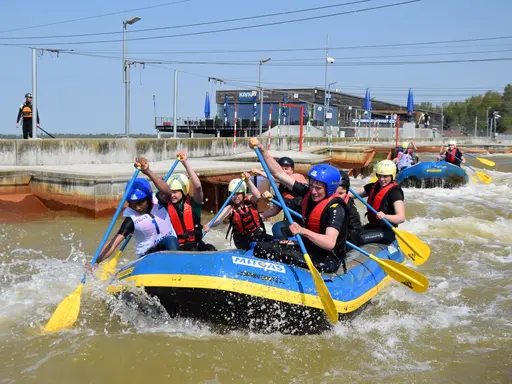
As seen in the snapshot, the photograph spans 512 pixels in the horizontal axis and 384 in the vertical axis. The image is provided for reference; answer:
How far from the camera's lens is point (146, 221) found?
5.69 meters

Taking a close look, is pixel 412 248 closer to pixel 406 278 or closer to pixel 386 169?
pixel 386 169

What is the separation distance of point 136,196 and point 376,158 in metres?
24.9

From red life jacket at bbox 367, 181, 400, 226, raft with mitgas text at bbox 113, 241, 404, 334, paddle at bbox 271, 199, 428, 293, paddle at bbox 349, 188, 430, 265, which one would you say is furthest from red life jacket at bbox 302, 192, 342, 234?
red life jacket at bbox 367, 181, 400, 226

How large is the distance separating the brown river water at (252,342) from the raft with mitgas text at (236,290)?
0.17 m

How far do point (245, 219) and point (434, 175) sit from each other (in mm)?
12883

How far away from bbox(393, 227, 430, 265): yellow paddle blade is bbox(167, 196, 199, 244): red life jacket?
2634 millimetres

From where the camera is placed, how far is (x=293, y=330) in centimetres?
553

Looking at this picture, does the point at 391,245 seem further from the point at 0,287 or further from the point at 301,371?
the point at 0,287

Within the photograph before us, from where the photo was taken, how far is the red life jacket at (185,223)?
6.01m

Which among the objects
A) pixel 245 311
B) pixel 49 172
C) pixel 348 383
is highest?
pixel 49 172

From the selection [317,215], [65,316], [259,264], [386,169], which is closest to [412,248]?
[386,169]

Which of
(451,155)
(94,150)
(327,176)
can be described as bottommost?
(451,155)

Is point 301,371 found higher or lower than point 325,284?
lower

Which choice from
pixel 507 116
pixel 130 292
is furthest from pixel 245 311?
pixel 507 116
